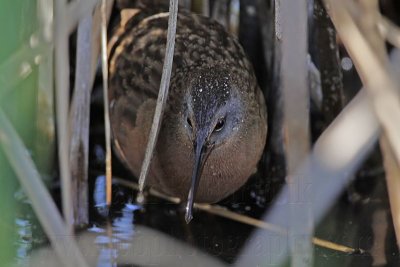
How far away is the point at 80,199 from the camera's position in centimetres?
327

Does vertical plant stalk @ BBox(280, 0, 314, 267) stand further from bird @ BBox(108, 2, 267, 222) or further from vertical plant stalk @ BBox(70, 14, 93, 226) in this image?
vertical plant stalk @ BBox(70, 14, 93, 226)

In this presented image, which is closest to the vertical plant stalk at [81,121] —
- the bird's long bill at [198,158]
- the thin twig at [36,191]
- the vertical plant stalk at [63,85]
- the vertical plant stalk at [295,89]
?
the vertical plant stalk at [63,85]

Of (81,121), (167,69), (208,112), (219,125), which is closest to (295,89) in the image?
(167,69)

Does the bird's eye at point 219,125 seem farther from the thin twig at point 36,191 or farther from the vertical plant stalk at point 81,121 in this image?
the thin twig at point 36,191

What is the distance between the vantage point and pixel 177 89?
126 inches

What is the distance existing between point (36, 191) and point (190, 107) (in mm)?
850

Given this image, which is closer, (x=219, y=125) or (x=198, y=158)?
(x=198, y=158)

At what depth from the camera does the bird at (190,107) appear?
3000 millimetres

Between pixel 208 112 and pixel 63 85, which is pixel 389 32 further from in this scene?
pixel 63 85

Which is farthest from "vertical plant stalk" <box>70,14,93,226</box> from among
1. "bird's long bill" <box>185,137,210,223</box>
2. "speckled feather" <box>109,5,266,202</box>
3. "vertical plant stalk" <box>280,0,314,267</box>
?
A: "vertical plant stalk" <box>280,0,314,267</box>

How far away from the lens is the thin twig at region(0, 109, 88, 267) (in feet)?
7.34

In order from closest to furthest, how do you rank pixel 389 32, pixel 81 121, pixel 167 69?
pixel 167 69 < pixel 389 32 < pixel 81 121

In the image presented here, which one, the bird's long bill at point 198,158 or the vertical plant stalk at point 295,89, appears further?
the bird's long bill at point 198,158

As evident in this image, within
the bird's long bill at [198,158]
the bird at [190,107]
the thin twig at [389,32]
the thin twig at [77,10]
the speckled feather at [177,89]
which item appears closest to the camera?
the thin twig at [389,32]
